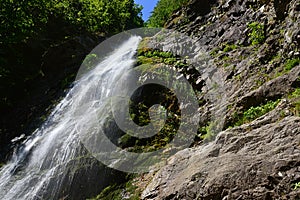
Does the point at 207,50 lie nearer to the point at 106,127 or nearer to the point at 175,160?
the point at 106,127

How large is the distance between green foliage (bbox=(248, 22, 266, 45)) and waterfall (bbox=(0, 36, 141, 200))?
15.5ft

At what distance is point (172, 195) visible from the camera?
551 centimetres

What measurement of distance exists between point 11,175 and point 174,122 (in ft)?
15.6

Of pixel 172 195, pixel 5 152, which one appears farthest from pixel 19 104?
pixel 172 195

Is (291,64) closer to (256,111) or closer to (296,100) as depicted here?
(256,111)

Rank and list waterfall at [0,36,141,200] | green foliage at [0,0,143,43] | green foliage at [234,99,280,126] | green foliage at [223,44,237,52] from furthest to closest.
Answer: green foliage at [0,0,143,43] < green foliage at [223,44,237,52] < waterfall at [0,36,141,200] < green foliage at [234,99,280,126]

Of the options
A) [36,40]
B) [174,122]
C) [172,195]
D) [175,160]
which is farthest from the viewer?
[36,40]

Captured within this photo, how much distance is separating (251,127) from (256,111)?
1.06 metres

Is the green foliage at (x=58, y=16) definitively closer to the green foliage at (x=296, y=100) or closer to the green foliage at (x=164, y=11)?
the green foliage at (x=164, y=11)

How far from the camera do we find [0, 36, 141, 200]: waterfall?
806 centimetres

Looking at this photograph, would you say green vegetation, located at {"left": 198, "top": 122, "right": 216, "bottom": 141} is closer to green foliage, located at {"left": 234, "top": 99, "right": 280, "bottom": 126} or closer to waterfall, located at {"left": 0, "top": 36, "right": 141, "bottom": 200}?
green foliage, located at {"left": 234, "top": 99, "right": 280, "bottom": 126}

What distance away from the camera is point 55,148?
9.35 m

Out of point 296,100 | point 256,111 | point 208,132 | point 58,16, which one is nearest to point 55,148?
point 208,132

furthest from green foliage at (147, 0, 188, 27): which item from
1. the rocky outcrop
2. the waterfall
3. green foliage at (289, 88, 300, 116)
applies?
the rocky outcrop
